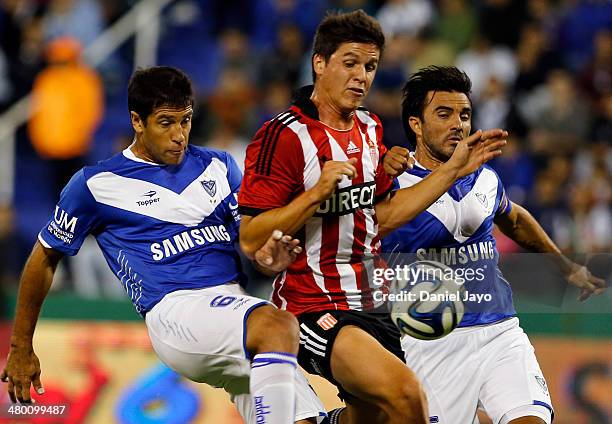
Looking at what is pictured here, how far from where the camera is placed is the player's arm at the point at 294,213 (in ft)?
15.7

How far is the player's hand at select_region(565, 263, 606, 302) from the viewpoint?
241 inches

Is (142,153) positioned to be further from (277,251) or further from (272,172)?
(277,251)

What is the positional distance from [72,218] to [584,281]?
269 cm

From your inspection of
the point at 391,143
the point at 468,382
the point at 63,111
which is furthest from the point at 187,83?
the point at 63,111

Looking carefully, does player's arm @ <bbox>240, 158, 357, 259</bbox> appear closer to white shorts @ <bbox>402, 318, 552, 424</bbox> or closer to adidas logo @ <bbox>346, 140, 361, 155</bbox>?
adidas logo @ <bbox>346, 140, 361, 155</bbox>

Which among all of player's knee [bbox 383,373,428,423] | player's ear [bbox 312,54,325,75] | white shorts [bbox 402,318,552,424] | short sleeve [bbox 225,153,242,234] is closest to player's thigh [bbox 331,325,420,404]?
player's knee [bbox 383,373,428,423]

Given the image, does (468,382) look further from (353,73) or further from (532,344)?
(353,73)

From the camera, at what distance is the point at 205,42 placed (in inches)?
508

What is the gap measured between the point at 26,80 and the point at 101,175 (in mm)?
6744

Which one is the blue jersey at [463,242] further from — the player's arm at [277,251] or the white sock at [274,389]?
the white sock at [274,389]

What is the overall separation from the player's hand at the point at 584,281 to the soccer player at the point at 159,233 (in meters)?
1.56

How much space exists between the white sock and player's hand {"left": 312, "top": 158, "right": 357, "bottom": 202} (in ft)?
2.25

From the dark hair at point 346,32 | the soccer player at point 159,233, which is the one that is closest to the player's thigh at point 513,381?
the soccer player at point 159,233

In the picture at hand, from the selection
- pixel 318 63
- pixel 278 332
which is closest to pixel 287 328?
pixel 278 332
